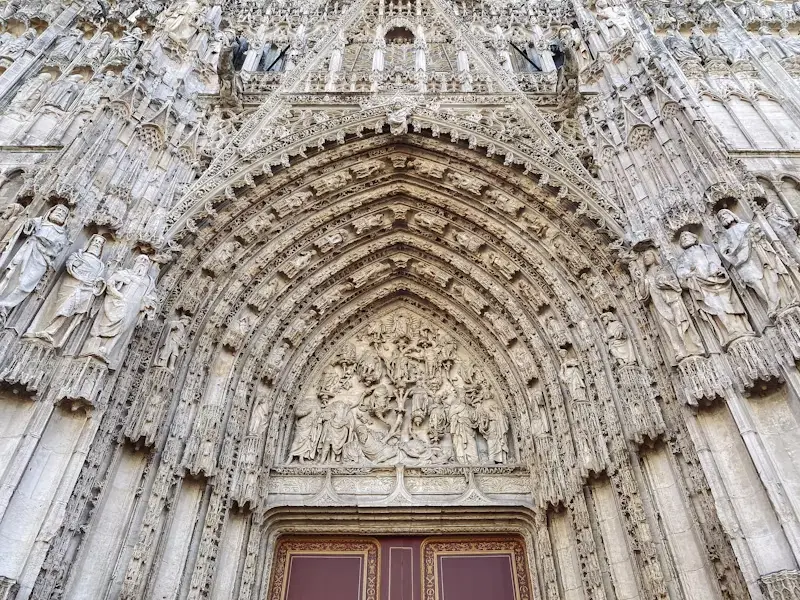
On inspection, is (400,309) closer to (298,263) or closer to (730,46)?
(298,263)

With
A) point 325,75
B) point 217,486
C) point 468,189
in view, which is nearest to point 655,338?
point 468,189

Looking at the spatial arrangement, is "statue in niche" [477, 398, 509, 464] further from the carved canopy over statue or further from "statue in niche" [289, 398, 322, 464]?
"statue in niche" [289, 398, 322, 464]

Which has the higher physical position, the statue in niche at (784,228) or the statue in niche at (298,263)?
the statue in niche at (298,263)

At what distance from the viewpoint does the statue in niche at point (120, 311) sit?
5.93m

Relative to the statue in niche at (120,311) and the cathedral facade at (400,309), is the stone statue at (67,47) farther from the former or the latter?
the statue in niche at (120,311)

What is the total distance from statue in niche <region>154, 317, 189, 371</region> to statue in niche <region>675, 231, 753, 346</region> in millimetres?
6001

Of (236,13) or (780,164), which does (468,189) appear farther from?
(236,13)

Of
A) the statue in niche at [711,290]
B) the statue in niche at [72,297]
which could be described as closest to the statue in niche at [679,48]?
the statue in niche at [711,290]

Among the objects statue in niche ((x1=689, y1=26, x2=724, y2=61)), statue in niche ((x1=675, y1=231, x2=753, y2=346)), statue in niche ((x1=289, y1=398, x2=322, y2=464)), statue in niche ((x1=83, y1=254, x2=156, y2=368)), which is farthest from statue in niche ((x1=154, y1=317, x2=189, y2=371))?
statue in niche ((x1=689, y1=26, x2=724, y2=61))

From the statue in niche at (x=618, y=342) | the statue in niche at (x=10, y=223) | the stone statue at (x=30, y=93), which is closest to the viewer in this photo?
the statue in niche at (x=10, y=223)

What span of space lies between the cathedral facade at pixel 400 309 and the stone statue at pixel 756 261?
26 millimetres

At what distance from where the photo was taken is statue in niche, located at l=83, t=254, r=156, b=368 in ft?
19.5

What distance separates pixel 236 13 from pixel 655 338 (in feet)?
37.5

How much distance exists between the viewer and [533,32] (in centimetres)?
1211
